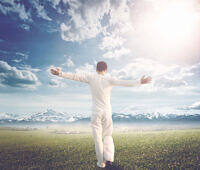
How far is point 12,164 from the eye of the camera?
492 centimetres

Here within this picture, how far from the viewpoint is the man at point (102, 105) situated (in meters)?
4.25

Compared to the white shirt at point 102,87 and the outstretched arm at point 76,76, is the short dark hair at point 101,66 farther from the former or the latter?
the outstretched arm at point 76,76

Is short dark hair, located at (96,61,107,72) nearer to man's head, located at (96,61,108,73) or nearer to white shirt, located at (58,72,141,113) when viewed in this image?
man's head, located at (96,61,108,73)

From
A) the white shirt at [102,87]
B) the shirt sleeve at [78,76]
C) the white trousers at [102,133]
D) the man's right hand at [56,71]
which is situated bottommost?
the white trousers at [102,133]

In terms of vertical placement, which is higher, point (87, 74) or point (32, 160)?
point (87, 74)

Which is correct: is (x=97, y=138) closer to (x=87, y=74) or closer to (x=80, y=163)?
(x=80, y=163)

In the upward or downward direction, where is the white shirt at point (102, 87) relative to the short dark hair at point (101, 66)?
downward

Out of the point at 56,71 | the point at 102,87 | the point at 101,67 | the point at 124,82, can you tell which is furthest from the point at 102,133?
the point at 56,71

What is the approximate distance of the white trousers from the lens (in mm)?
4234

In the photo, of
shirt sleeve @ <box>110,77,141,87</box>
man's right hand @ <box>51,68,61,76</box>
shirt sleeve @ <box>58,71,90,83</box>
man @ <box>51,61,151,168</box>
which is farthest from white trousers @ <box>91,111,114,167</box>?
man's right hand @ <box>51,68,61,76</box>

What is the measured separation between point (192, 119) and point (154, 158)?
88.4 m

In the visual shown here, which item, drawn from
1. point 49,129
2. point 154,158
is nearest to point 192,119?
point 49,129

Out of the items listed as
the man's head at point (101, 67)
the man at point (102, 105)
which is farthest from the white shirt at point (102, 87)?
the man's head at point (101, 67)

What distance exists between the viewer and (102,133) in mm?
4484
